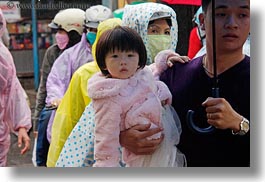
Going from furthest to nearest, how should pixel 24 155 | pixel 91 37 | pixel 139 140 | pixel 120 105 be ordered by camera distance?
pixel 24 155
pixel 91 37
pixel 139 140
pixel 120 105

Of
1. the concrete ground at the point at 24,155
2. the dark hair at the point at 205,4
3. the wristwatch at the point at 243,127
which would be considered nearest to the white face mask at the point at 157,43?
the dark hair at the point at 205,4

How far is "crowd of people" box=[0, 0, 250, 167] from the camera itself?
374 cm

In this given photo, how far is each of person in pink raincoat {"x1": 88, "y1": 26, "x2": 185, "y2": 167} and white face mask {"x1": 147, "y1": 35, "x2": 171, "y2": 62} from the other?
0.05 metres

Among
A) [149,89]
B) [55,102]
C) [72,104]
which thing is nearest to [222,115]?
[149,89]

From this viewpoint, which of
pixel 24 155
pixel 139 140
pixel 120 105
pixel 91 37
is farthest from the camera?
pixel 24 155

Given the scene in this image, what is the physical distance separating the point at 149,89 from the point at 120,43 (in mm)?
289

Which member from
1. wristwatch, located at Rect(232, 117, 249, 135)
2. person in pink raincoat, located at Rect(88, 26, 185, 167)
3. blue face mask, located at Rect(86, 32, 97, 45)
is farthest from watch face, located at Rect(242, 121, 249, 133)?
blue face mask, located at Rect(86, 32, 97, 45)

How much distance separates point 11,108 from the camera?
3.99m

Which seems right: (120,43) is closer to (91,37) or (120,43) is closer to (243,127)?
(91,37)

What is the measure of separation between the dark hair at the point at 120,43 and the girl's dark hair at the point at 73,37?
0.68 ft

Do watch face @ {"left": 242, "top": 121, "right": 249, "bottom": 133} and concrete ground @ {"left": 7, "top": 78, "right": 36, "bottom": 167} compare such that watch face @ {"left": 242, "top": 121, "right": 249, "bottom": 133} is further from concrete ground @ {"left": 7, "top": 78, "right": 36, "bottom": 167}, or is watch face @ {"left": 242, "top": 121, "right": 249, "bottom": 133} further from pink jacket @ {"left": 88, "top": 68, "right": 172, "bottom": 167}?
concrete ground @ {"left": 7, "top": 78, "right": 36, "bottom": 167}

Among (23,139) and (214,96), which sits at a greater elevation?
(214,96)

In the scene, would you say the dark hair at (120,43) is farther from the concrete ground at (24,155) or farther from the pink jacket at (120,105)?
the concrete ground at (24,155)

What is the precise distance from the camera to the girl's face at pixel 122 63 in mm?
3732
